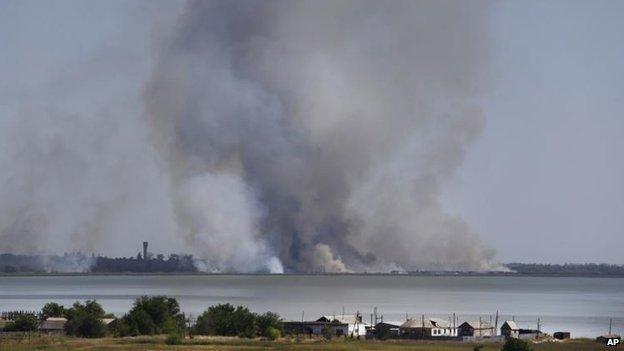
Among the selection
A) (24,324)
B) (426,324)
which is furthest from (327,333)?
(24,324)

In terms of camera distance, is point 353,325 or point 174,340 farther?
point 353,325

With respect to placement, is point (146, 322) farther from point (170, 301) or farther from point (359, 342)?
point (359, 342)

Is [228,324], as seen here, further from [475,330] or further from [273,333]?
[475,330]

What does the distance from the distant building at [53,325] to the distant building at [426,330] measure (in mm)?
21074

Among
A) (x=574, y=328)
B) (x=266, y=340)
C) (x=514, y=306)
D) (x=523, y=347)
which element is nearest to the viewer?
(x=523, y=347)

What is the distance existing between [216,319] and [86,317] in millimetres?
7724

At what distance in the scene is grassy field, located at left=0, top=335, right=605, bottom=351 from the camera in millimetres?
62344

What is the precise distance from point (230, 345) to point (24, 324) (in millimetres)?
18886

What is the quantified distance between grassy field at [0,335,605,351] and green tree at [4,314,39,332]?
23.3 feet

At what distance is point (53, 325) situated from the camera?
78.5m

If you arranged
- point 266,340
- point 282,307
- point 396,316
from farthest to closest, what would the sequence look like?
point 282,307 → point 396,316 → point 266,340

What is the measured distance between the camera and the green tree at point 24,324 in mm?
77125

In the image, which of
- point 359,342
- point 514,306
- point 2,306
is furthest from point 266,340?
point 514,306

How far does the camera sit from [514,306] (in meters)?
140
